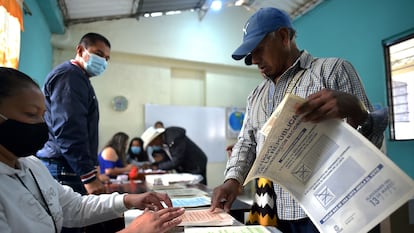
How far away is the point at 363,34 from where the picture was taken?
3.15 metres

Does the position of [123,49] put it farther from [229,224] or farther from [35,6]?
[229,224]

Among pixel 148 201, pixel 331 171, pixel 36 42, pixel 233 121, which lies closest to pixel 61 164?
pixel 148 201

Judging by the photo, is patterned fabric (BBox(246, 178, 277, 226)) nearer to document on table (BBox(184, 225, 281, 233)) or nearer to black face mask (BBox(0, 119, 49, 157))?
document on table (BBox(184, 225, 281, 233))

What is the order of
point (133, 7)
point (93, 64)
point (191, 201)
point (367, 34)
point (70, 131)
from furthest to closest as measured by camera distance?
point (133, 7) → point (367, 34) → point (93, 64) → point (70, 131) → point (191, 201)

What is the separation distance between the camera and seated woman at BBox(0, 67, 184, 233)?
0.73 meters

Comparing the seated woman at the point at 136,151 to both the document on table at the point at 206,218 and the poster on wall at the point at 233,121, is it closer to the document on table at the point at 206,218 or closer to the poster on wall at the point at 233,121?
the poster on wall at the point at 233,121

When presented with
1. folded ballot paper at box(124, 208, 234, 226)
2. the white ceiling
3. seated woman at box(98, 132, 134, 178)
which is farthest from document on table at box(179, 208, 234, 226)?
the white ceiling

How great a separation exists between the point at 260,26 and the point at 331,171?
0.58m

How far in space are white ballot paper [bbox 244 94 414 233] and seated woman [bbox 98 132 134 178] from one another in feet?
8.60

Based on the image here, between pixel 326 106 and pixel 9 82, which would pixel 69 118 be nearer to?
pixel 9 82

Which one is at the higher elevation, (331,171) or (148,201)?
(331,171)

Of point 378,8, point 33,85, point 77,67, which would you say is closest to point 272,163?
point 33,85

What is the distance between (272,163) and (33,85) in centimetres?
73

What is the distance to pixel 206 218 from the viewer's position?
0.91 metres
